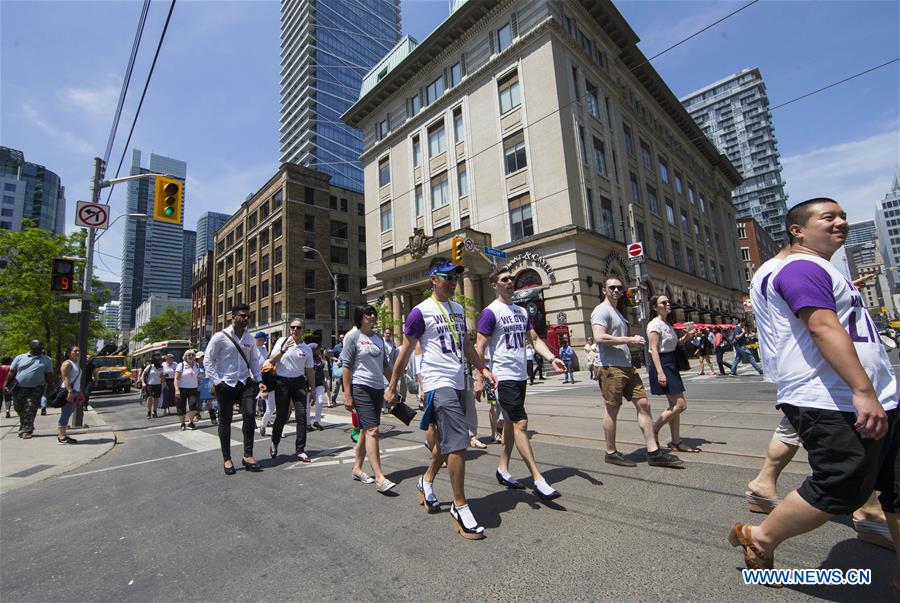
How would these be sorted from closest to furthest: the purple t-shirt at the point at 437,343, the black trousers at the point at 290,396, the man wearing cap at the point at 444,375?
1. the man wearing cap at the point at 444,375
2. the purple t-shirt at the point at 437,343
3. the black trousers at the point at 290,396

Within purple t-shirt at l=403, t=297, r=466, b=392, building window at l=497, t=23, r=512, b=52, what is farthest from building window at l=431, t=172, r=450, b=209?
purple t-shirt at l=403, t=297, r=466, b=392

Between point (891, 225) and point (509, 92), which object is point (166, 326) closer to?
point (509, 92)

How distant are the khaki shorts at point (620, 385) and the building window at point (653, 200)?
30.5 metres

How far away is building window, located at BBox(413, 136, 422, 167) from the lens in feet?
101

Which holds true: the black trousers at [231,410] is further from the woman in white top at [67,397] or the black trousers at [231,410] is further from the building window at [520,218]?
the building window at [520,218]

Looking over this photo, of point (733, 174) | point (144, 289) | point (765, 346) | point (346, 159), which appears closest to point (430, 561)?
point (765, 346)

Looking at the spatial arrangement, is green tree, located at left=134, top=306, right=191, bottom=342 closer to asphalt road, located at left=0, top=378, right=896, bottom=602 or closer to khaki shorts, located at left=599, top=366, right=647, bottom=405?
asphalt road, located at left=0, top=378, right=896, bottom=602

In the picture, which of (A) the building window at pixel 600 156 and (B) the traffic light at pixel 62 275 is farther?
(A) the building window at pixel 600 156

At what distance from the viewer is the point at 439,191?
29.1m

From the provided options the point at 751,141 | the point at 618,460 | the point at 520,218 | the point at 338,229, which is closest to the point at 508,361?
the point at 618,460

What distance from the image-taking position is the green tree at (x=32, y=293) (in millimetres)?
21703

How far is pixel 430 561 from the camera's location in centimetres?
261

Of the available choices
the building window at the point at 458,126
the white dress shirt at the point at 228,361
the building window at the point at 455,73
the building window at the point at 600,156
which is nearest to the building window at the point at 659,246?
the building window at the point at 600,156

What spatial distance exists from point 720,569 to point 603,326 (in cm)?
251
